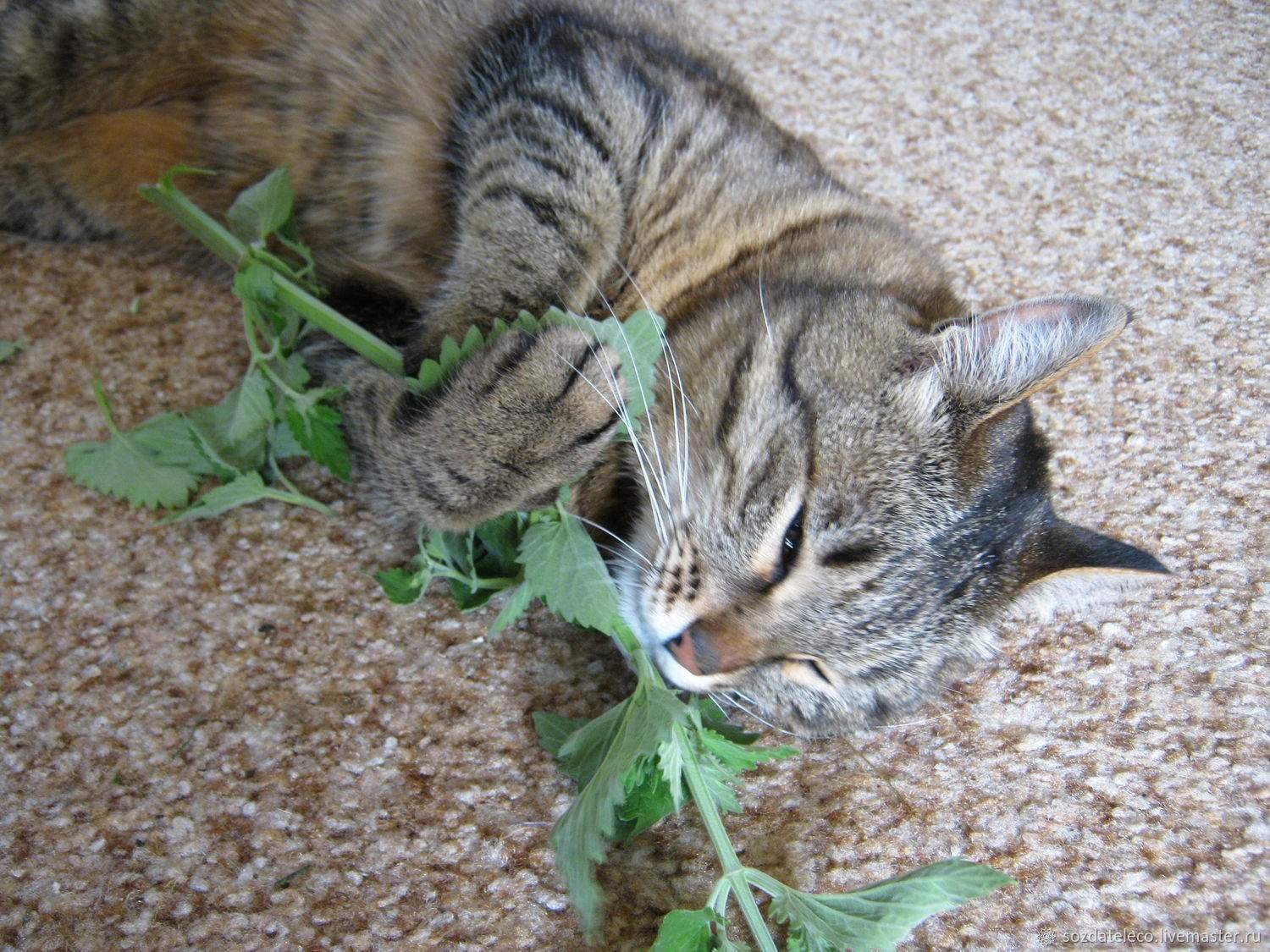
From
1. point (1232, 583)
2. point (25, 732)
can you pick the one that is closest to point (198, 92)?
point (25, 732)

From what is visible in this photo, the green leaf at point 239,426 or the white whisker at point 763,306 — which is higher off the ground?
the white whisker at point 763,306

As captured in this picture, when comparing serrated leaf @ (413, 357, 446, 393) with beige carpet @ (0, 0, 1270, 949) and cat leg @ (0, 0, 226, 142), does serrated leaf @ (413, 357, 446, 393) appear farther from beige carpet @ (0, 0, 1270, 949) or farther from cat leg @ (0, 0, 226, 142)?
cat leg @ (0, 0, 226, 142)

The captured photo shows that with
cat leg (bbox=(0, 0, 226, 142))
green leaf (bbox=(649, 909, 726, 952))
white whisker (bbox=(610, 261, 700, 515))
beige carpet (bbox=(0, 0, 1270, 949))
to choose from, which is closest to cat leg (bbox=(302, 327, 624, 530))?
white whisker (bbox=(610, 261, 700, 515))

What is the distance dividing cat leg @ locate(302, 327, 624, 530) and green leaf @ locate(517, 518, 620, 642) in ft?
0.27

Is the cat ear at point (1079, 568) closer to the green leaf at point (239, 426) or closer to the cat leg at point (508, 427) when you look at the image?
the cat leg at point (508, 427)

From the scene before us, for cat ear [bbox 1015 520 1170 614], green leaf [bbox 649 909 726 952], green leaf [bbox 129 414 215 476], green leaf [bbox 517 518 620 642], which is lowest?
green leaf [bbox 129 414 215 476]

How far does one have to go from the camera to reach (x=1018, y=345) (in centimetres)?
125

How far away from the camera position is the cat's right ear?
1.20m

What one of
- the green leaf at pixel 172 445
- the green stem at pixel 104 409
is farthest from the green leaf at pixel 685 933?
the green stem at pixel 104 409

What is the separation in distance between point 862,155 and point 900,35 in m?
0.50

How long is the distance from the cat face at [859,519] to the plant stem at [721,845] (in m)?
0.15

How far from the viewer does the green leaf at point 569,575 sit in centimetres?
125

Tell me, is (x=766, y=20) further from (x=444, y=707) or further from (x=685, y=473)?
(x=444, y=707)

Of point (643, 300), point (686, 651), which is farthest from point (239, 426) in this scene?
point (686, 651)
